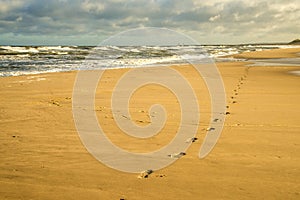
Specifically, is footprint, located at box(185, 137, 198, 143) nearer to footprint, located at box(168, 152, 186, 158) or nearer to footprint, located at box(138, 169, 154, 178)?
footprint, located at box(168, 152, 186, 158)

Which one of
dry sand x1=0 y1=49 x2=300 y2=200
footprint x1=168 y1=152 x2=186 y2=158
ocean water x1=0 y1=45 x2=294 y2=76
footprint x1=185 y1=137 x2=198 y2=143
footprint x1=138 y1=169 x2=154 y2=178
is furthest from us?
ocean water x1=0 y1=45 x2=294 y2=76

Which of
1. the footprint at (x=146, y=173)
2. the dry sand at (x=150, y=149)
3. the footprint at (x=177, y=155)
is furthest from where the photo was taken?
the footprint at (x=177, y=155)

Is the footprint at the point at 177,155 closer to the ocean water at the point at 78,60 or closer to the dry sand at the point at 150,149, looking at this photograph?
the dry sand at the point at 150,149

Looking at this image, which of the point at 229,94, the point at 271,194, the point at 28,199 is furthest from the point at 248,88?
the point at 28,199

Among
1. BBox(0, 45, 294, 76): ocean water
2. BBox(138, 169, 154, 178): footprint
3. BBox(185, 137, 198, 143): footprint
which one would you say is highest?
BBox(0, 45, 294, 76): ocean water

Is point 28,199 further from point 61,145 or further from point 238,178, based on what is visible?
point 238,178

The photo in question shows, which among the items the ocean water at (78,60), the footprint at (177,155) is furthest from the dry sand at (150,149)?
the ocean water at (78,60)

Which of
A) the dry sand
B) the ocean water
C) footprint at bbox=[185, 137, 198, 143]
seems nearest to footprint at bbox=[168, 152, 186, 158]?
the dry sand

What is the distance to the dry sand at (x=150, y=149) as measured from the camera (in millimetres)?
4020

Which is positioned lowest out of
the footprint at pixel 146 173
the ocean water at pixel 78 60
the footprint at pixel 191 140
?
the footprint at pixel 146 173

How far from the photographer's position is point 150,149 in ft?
18.4

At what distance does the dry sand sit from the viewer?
402 cm

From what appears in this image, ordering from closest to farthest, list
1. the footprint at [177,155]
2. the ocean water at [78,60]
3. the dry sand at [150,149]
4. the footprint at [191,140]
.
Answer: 1. the dry sand at [150,149]
2. the footprint at [177,155]
3. the footprint at [191,140]
4. the ocean water at [78,60]

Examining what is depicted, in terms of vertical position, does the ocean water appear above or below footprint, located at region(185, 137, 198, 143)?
above
